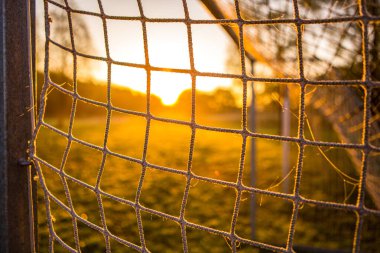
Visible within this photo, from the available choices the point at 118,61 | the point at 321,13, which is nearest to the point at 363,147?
the point at 118,61

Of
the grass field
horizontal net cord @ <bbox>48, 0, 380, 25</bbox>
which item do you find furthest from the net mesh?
the grass field

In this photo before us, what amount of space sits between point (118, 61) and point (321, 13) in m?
1.56

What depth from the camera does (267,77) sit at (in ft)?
3.77

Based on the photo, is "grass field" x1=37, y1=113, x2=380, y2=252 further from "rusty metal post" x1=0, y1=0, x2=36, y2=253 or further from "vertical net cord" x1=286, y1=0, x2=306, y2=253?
"rusty metal post" x1=0, y1=0, x2=36, y2=253

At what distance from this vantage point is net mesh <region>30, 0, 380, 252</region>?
0.86 metres

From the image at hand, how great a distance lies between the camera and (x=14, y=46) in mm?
1125

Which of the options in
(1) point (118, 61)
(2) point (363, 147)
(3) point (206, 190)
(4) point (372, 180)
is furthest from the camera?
(3) point (206, 190)

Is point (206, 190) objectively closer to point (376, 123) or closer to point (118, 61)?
point (376, 123)

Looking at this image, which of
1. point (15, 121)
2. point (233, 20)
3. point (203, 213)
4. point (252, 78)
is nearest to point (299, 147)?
point (252, 78)

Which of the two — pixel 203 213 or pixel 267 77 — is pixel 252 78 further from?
pixel 203 213

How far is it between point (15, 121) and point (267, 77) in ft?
2.48

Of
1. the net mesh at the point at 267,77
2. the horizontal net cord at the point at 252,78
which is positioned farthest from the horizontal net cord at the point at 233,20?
the horizontal net cord at the point at 252,78

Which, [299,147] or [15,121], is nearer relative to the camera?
[299,147]

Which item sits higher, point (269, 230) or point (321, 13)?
point (321, 13)
